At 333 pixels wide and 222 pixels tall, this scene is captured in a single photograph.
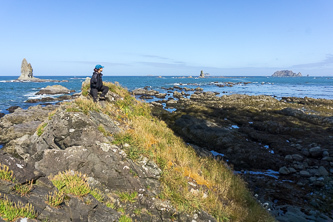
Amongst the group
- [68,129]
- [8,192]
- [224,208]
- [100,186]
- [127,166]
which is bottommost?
[224,208]

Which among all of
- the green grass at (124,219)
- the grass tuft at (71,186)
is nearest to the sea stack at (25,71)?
the grass tuft at (71,186)

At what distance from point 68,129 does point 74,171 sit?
2234 millimetres

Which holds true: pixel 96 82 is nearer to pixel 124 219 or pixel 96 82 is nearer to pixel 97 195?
pixel 97 195

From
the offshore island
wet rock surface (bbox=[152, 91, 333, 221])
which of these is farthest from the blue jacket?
wet rock surface (bbox=[152, 91, 333, 221])

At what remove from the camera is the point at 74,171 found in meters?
7.06

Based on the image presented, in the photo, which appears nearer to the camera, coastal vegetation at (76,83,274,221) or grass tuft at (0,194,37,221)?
grass tuft at (0,194,37,221)

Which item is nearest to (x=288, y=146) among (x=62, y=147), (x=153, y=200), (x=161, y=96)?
(x=153, y=200)

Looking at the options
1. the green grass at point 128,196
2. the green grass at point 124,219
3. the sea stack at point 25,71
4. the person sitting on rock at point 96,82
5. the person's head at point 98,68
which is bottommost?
the green grass at point 124,219

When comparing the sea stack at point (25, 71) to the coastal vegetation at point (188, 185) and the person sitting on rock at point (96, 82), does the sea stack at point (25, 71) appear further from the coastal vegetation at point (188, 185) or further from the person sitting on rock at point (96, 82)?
the coastal vegetation at point (188, 185)

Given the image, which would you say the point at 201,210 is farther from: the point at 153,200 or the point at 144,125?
the point at 144,125

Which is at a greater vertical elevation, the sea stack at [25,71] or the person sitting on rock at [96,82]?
the sea stack at [25,71]

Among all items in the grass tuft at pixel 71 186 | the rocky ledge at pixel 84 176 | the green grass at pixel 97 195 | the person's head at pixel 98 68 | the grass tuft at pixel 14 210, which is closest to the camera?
the grass tuft at pixel 14 210

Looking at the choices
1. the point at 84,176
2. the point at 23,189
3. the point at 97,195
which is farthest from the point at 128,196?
the point at 23,189

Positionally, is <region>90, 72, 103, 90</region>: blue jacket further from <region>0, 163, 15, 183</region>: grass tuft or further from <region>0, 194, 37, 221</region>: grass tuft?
<region>0, 194, 37, 221</region>: grass tuft
